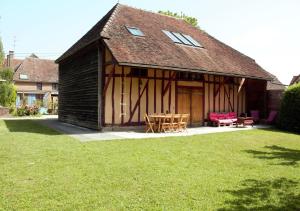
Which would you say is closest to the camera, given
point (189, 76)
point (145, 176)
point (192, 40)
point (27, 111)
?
point (145, 176)

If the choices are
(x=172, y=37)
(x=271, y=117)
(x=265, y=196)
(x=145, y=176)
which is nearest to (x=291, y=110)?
(x=271, y=117)

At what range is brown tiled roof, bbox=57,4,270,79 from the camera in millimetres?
13281

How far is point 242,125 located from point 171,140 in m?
7.74

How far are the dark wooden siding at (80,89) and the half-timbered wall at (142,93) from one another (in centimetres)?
78

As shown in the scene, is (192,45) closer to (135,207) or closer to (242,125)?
(242,125)

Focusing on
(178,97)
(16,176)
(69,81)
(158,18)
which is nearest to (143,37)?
(178,97)

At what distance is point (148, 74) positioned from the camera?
14.6m

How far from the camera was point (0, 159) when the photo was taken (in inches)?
289

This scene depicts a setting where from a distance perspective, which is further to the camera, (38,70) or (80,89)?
(38,70)

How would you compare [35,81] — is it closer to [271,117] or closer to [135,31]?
[135,31]

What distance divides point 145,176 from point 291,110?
12450mm

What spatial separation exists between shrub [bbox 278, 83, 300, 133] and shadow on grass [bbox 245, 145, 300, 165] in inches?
252

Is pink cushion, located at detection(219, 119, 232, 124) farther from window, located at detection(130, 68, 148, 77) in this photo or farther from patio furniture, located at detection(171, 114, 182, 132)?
window, located at detection(130, 68, 148, 77)

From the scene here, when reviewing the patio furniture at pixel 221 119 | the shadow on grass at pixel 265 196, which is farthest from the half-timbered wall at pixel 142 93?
the shadow on grass at pixel 265 196
